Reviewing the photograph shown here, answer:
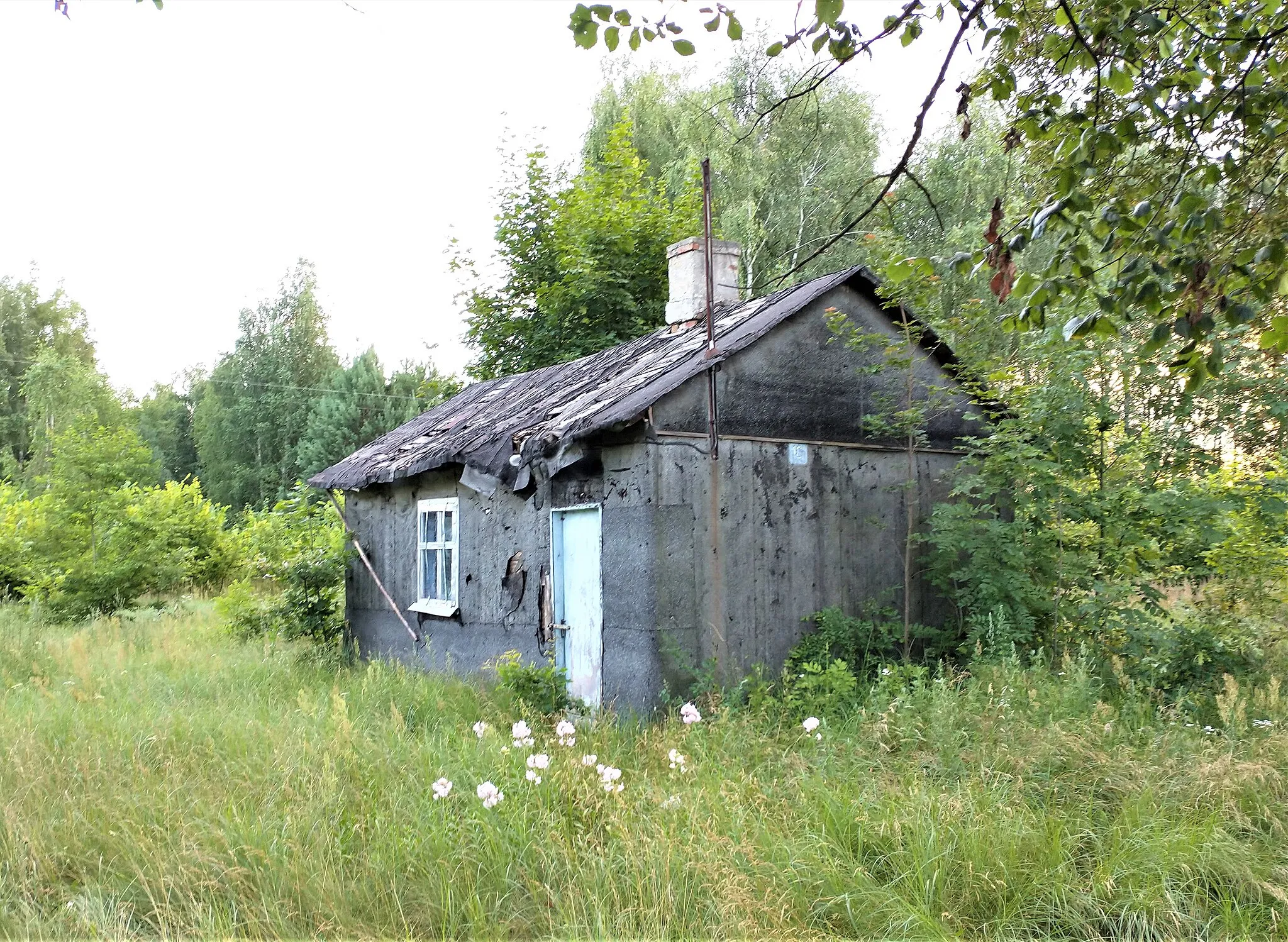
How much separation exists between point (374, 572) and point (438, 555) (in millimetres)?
1849

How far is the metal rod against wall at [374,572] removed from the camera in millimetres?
11680

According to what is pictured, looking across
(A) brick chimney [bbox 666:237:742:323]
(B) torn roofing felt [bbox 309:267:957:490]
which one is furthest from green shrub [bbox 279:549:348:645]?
(A) brick chimney [bbox 666:237:742:323]

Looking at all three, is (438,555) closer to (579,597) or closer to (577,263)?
(579,597)

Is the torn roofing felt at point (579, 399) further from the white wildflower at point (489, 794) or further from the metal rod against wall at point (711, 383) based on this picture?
the white wildflower at point (489, 794)

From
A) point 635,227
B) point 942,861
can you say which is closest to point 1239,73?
point 942,861

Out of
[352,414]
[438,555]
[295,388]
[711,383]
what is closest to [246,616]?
[438,555]

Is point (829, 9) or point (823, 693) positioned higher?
point (829, 9)

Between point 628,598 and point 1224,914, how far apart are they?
492cm

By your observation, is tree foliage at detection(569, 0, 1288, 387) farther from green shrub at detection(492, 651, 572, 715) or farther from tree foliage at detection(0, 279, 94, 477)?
tree foliage at detection(0, 279, 94, 477)

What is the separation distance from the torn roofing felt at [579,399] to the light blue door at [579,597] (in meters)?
0.63

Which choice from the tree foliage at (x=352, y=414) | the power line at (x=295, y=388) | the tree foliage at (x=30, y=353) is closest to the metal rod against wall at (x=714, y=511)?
the power line at (x=295, y=388)

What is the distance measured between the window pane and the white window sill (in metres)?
0.07

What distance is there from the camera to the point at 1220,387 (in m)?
7.86

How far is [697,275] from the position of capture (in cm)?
1048
